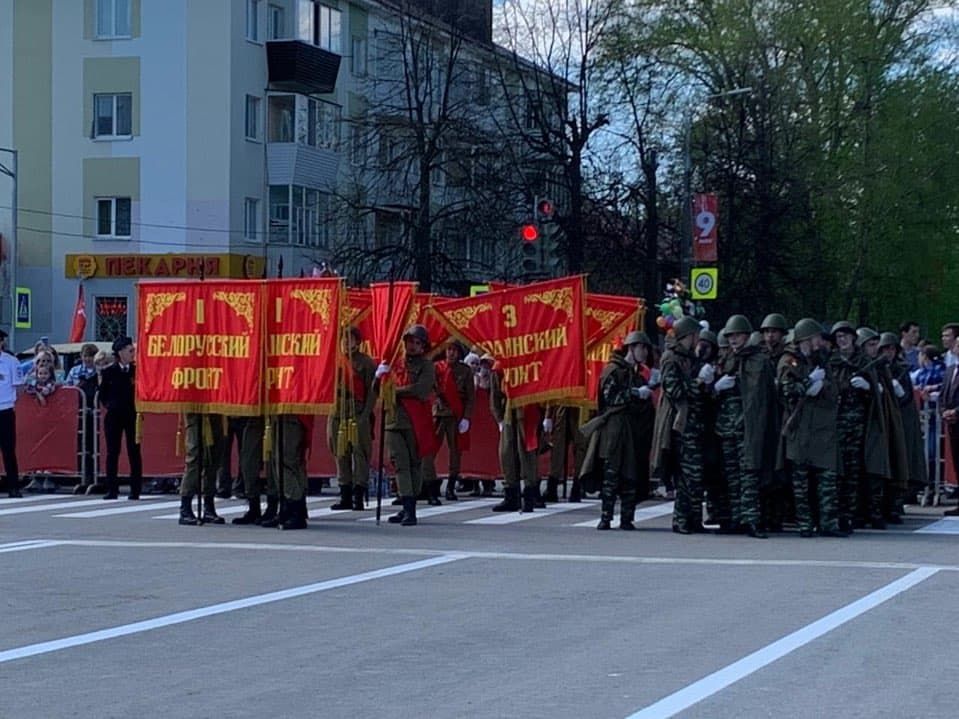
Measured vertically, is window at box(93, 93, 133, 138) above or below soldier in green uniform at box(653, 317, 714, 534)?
above

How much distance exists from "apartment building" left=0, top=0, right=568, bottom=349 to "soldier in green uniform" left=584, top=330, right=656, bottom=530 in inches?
1222

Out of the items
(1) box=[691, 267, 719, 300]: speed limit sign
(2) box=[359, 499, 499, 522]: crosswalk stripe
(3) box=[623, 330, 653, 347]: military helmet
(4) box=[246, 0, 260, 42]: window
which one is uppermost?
(4) box=[246, 0, 260, 42]: window

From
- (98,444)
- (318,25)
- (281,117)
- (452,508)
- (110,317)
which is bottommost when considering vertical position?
(452,508)

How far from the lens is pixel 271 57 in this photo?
52.3 metres

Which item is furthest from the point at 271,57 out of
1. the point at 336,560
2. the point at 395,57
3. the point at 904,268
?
the point at 336,560

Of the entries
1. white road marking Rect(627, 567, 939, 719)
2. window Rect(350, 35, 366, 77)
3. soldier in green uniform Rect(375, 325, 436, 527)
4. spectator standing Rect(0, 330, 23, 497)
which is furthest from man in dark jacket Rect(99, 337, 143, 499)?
window Rect(350, 35, 366, 77)

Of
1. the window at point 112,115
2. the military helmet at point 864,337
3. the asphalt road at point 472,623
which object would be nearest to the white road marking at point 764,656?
the asphalt road at point 472,623

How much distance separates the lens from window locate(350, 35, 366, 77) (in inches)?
2279

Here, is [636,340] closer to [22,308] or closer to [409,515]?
[409,515]

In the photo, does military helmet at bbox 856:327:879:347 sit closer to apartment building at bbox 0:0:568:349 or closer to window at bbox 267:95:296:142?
apartment building at bbox 0:0:568:349

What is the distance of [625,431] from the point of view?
56.4 feet

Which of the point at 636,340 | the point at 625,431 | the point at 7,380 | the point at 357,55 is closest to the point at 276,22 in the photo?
the point at 357,55

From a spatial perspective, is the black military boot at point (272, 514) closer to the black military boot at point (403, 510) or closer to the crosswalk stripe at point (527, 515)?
the black military boot at point (403, 510)

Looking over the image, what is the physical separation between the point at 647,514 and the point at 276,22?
37103 mm
